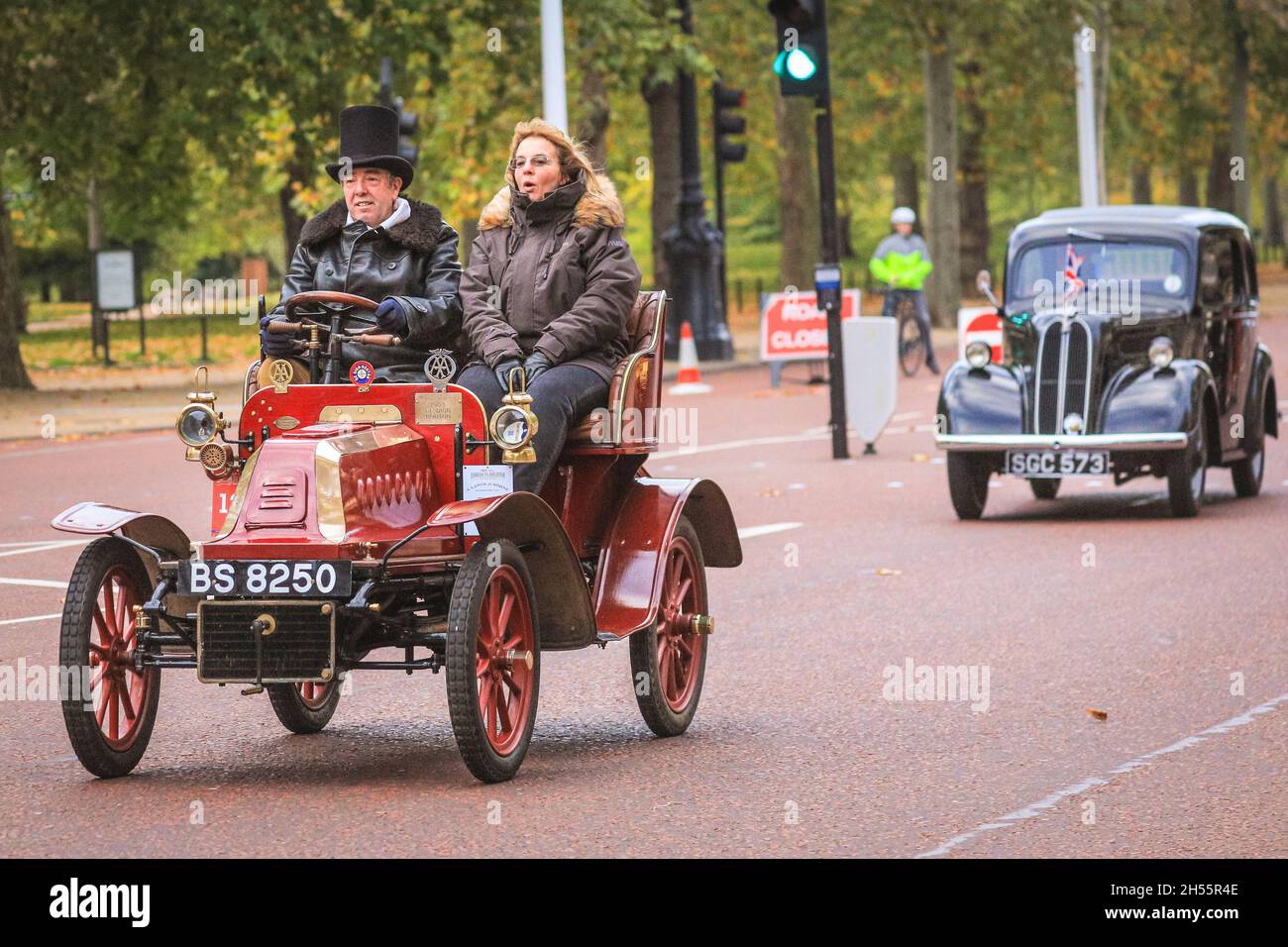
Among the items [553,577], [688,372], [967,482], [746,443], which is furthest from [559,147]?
[688,372]

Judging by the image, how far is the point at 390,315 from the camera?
24.8ft

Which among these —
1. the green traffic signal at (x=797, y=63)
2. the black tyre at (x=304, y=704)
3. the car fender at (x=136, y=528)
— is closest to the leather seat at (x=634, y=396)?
the black tyre at (x=304, y=704)

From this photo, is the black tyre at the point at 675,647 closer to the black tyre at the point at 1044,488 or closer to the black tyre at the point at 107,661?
the black tyre at the point at 107,661

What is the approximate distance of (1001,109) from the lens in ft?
170

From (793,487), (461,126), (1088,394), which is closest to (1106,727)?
(1088,394)

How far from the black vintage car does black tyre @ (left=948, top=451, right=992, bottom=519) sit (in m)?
0.01

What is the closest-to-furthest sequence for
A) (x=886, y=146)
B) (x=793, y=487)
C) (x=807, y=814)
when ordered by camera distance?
(x=807, y=814) → (x=793, y=487) → (x=886, y=146)

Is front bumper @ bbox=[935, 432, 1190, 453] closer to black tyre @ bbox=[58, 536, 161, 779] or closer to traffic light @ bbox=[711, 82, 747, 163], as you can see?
black tyre @ bbox=[58, 536, 161, 779]

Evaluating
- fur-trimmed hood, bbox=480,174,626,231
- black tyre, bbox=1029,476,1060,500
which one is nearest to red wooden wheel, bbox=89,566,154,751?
fur-trimmed hood, bbox=480,174,626,231

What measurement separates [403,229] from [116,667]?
1847 millimetres

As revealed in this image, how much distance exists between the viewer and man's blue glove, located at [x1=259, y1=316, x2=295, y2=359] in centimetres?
759
